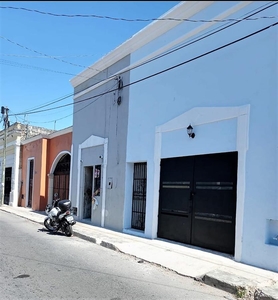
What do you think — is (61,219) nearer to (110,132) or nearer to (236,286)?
(110,132)

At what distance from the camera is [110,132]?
38.3 feet

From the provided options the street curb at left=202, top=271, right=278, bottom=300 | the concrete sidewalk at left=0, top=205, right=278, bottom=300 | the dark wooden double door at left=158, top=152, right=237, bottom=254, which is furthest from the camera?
the dark wooden double door at left=158, top=152, right=237, bottom=254

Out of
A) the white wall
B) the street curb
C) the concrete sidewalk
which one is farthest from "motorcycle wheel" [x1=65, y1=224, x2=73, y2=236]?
the street curb

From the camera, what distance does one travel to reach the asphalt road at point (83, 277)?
4.72 m

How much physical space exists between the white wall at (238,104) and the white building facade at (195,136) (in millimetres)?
23

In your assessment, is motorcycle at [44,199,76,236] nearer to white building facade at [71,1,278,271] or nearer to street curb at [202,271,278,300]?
white building facade at [71,1,278,271]

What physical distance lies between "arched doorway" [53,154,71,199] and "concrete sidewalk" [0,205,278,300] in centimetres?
675

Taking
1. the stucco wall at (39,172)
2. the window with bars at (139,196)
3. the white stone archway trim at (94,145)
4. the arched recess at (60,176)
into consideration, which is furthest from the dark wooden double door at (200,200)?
the stucco wall at (39,172)

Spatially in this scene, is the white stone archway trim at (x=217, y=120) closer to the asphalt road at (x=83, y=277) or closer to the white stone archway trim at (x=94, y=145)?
the asphalt road at (x=83, y=277)

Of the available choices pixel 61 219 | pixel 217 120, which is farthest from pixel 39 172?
pixel 217 120

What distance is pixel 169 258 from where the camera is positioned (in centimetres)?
700

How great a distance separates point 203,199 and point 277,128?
102 inches

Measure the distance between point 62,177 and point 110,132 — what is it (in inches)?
253

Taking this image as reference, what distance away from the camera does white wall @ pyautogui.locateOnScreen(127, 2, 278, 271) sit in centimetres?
644
